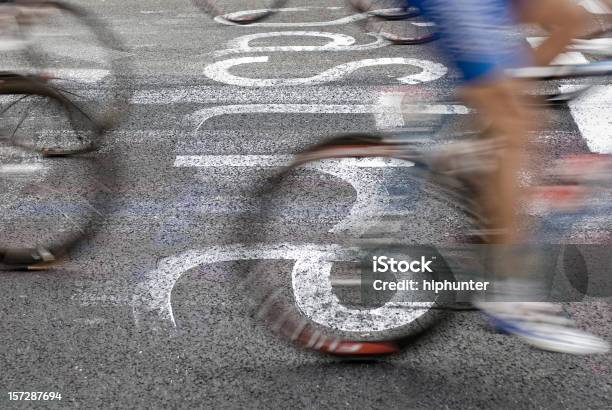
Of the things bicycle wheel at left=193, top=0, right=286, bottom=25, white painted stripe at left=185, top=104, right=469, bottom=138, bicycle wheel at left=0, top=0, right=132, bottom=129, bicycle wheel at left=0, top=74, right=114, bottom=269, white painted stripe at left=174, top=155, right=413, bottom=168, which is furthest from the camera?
bicycle wheel at left=193, top=0, right=286, bottom=25

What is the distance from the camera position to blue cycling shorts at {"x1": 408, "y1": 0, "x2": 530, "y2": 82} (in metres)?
2.72

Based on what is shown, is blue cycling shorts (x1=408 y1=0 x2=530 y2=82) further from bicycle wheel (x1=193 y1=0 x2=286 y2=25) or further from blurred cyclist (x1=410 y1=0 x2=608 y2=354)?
bicycle wheel (x1=193 y1=0 x2=286 y2=25)

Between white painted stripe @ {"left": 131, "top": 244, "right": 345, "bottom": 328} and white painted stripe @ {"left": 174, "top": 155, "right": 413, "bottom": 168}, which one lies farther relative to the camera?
white painted stripe @ {"left": 174, "top": 155, "right": 413, "bottom": 168}

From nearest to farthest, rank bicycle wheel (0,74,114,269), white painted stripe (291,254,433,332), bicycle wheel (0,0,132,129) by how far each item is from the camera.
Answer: white painted stripe (291,254,433,332), bicycle wheel (0,74,114,269), bicycle wheel (0,0,132,129)

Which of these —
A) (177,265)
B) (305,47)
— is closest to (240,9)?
(305,47)

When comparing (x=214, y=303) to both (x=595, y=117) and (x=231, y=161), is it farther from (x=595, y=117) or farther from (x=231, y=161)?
(x=595, y=117)

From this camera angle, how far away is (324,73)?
633 centimetres

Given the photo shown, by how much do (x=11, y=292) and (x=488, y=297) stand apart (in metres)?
2.20

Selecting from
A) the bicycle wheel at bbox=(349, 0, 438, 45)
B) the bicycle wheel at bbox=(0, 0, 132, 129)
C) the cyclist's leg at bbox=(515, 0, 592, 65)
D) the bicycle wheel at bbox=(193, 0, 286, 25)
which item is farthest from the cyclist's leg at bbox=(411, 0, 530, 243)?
the bicycle wheel at bbox=(193, 0, 286, 25)

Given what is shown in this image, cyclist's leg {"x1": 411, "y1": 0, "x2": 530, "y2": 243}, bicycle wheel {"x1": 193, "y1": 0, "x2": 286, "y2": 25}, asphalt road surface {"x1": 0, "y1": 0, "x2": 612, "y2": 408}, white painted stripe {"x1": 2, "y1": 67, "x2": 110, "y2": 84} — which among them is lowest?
asphalt road surface {"x1": 0, "y1": 0, "x2": 612, "y2": 408}

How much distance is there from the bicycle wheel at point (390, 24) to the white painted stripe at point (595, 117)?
1.44 meters

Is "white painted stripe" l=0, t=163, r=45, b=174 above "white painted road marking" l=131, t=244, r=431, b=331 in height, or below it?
above

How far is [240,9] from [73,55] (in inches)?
124

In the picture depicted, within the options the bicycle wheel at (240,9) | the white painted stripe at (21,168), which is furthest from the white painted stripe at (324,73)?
the white painted stripe at (21,168)
